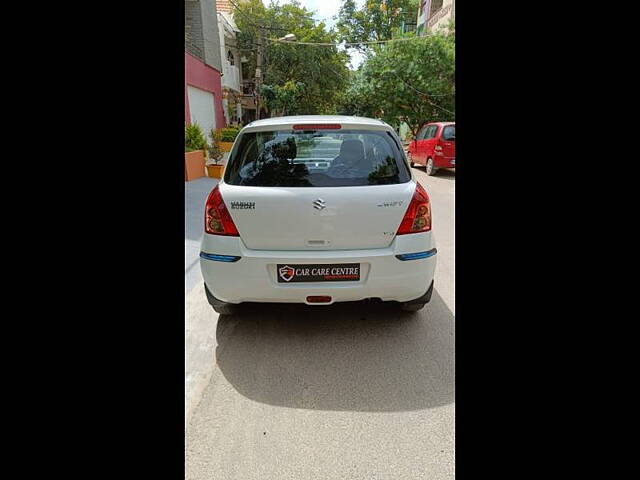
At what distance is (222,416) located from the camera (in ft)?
7.43

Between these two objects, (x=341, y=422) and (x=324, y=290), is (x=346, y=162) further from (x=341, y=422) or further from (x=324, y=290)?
(x=341, y=422)

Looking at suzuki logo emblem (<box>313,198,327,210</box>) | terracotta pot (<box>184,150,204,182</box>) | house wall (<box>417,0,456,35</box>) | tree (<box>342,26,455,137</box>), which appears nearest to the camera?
suzuki logo emblem (<box>313,198,327,210</box>)

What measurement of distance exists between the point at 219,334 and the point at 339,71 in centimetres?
2658

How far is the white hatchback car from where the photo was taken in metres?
2.68

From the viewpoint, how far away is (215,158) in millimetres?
11914

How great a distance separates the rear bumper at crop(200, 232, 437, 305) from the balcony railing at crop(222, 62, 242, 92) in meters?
21.1

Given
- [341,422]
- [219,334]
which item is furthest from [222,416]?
[219,334]

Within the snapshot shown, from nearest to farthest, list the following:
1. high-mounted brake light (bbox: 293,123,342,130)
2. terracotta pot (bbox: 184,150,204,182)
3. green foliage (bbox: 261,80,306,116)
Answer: high-mounted brake light (bbox: 293,123,342,130), terracotta pot (bbox: 184,150,204,182), green foliage (bbox: 261,80,306,116)

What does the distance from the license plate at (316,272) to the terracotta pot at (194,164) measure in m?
7.96

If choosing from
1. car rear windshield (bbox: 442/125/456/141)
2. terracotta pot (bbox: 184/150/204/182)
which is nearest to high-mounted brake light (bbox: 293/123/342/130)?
terracotta pot (bbox: 184/150/204/182)

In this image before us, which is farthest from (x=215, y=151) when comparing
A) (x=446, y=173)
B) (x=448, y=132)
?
(x=446, y=173)

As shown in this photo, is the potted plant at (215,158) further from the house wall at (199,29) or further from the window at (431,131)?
the window at (431,131)

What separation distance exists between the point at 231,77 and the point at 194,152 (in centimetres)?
1549

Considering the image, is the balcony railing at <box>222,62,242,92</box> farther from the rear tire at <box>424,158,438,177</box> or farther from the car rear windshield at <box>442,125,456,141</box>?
the car rear windshield at <box>442,125,456,141</box>
